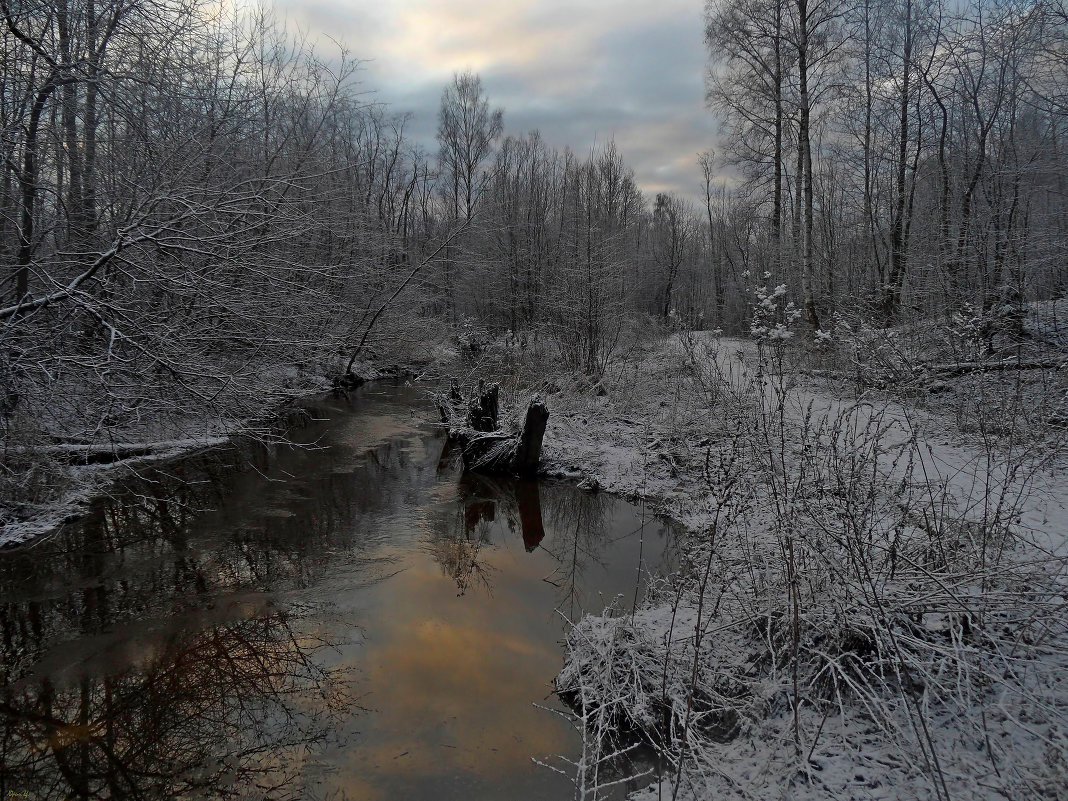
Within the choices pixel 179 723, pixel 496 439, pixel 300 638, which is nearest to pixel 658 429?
pixel 496 439

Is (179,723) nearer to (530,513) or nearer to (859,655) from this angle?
(859,655)

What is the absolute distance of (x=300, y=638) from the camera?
16.8 ft

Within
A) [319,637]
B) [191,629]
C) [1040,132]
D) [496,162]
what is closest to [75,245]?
[191,629]

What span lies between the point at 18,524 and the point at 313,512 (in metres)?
3.30

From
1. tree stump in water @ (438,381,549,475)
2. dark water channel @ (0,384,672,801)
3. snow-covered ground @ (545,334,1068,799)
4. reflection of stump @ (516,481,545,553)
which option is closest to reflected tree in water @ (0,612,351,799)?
dark water channel @ (0,384,672,801)

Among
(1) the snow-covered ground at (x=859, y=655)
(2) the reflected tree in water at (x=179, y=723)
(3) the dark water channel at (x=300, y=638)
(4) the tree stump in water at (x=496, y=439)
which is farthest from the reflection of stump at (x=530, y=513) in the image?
(2) the reflected tree in water at (x=179, y=723)

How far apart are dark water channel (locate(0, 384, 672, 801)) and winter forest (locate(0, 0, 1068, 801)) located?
5 centimetres

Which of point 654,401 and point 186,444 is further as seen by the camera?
point 654,401

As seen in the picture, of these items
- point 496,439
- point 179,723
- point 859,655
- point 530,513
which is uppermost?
point 496,439

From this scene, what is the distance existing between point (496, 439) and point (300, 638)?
5.77m

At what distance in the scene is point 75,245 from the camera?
750 centimetres

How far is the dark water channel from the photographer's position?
368 cm

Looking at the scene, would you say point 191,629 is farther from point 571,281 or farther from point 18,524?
point 571,281

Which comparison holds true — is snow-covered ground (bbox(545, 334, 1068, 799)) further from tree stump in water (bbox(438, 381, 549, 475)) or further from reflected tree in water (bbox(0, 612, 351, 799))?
tree stump in water (bbox(438, 381, 549, 475))
